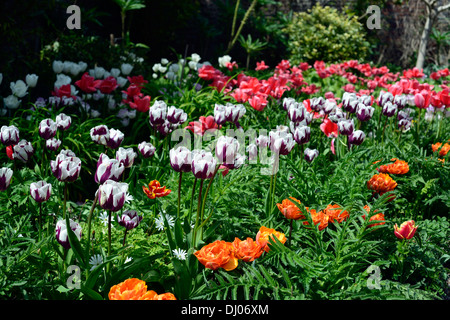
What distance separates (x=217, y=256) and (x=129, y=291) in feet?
1.17

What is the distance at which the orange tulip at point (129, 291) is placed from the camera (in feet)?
4.42

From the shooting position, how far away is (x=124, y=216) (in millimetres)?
1795

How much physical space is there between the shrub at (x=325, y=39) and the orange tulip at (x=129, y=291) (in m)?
7.76

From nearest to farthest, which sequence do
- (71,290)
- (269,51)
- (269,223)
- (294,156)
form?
(71,290)
(269,223)
(294,156)
(269,51)

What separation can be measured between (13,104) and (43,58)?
6.41 ft

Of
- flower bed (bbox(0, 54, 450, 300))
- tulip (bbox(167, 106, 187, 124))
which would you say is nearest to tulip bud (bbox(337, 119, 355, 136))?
flower bed (bbox(0, 54, 450, 300))

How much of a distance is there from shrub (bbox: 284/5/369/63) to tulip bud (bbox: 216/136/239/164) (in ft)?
23.6

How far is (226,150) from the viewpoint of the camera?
1.73 m

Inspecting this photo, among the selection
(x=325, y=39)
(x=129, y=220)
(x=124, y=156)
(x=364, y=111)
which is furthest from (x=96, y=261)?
(x=325, y=39)

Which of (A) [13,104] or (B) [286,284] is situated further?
(A) [13,104]

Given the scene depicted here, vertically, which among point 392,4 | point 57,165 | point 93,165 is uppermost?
point 392,4

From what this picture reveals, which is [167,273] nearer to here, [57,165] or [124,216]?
[124,216]

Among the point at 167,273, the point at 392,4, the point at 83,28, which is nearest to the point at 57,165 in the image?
the point at 167,273

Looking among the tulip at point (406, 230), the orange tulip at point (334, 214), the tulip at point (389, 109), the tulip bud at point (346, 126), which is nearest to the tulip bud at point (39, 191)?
the orange tulip at point (334, 214)
